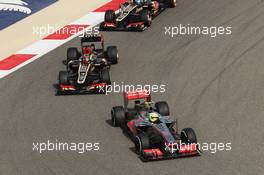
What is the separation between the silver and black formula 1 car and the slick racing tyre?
4907 millimetres

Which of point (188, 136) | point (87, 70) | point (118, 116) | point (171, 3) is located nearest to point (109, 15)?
point (171, 3)

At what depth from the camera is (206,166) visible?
18.7 metres

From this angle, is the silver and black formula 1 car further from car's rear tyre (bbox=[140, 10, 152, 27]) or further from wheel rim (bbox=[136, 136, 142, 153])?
wheel rim (bbox=[136, 136, 142, 153])

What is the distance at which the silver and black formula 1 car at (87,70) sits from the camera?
24578 mm

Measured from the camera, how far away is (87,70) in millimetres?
25188

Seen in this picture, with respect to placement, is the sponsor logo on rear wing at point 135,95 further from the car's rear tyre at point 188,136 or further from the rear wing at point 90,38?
the rear wing at point 90,38

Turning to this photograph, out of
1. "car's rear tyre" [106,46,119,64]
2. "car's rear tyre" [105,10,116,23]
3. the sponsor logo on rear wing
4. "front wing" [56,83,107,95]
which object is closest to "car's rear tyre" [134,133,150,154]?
the sponsor logo on rear wing

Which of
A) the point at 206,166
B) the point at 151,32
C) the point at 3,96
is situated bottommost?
the point at 206,166

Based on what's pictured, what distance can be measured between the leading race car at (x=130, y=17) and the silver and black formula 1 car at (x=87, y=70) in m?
3.12

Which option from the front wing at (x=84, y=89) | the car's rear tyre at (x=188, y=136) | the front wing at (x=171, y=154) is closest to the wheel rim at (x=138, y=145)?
the front wing at (x=171, y=154)

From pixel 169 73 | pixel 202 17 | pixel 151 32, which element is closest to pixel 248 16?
pixel 202 17

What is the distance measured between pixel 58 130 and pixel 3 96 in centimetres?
393

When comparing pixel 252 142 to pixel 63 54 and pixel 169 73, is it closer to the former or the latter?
pixel 169 73

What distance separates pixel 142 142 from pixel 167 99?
4.49m
